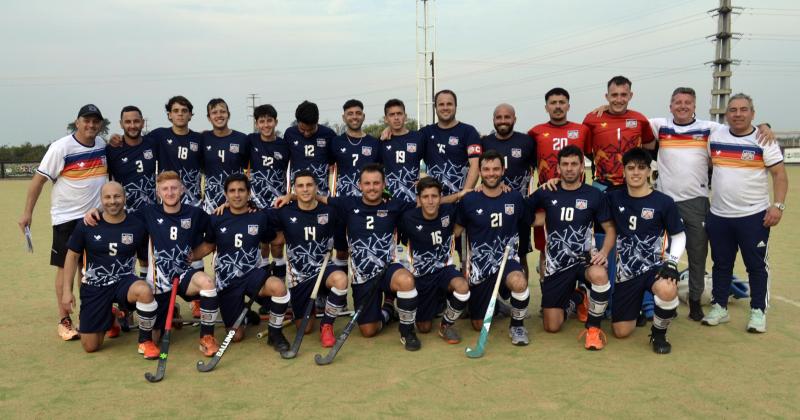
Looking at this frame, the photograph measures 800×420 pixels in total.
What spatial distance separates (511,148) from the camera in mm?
5750

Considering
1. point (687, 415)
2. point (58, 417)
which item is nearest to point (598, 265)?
point (687, 415)

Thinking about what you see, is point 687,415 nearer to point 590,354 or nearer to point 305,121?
point 590,354

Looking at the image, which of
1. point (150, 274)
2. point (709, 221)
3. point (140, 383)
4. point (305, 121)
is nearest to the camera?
point (140, 383)

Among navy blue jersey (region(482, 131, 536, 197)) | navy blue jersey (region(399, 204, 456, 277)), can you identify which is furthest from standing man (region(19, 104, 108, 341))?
navy blue jersey (region(482, 131, 536, 197))

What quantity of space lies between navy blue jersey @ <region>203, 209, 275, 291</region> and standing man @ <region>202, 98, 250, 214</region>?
98 centimetres

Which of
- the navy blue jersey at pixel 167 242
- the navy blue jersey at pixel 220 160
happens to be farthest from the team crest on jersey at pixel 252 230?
the navy blue jersey at pixel 220 160

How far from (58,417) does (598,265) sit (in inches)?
162

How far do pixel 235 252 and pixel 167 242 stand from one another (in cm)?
56

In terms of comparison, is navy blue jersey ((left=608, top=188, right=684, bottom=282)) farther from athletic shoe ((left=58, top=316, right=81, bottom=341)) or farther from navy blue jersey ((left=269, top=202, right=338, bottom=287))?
athletic shoe ((left=58, top=316, right=81, bottom=341))

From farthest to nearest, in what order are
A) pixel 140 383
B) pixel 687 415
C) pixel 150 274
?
pixel 150 274, pixel 140 383, pixel 687 415

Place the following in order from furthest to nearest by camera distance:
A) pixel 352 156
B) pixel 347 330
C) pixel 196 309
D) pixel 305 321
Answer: pixel 352 156, pixel 196 309, pixel 305 321, pixel 347 330

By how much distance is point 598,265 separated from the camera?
5.02 m

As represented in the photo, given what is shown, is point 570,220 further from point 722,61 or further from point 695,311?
point 722,61

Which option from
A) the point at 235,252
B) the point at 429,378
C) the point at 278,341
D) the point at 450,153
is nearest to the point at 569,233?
the point at 450,153
